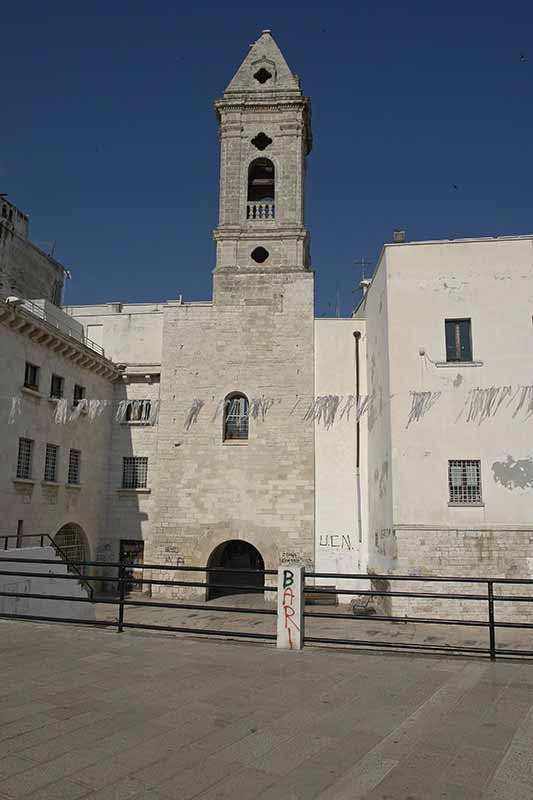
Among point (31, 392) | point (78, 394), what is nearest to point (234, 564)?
point (78, 394)

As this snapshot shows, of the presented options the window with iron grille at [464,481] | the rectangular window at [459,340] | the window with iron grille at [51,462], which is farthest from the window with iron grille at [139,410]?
the window with iron grille at [464,481]

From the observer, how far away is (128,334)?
90.3 ft

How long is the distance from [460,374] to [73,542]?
15.1m

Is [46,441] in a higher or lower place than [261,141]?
lower

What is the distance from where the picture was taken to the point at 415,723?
4910mm

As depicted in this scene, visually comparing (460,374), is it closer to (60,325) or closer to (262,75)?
(60,325)

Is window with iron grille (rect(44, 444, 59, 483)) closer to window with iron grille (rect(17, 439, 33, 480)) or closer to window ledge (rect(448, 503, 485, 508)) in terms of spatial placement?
window with iron grille (rect(17, 439, 33, 480))

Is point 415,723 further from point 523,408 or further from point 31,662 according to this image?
point 523,408

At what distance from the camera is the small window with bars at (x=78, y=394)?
78.6ft

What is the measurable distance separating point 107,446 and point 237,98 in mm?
14875

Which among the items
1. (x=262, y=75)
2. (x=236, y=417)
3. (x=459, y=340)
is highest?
(x=262, y=75)

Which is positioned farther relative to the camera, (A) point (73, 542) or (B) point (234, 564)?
(B) point (234, 564)

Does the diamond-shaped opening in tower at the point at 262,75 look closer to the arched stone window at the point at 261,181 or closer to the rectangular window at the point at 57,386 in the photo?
the arched stone window at the point at 261,181

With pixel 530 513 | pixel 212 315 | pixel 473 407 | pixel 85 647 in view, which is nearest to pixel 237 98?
pixel 212 315
